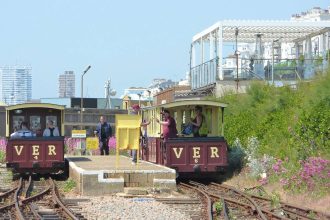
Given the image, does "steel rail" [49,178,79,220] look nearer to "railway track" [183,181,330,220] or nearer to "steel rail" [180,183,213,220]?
"steel rail" [180,183,213,220]

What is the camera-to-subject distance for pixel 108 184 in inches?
836

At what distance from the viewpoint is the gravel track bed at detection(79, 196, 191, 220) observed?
1655 centimetres

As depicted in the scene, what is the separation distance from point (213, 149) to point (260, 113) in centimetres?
415

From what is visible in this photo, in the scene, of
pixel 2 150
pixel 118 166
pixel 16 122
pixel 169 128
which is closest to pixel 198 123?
pixel 169 128

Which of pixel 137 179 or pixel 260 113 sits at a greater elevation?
pixel 260 113

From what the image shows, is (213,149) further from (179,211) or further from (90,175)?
(179,211)

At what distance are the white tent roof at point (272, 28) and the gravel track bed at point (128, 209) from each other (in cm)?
2378

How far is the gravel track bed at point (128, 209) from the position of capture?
651 inches

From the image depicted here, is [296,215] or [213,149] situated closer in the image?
[296,215]

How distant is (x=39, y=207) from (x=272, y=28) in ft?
A: 86.7

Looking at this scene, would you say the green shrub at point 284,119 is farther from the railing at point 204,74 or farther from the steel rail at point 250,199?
the railing at point 204,74

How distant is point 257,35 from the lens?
4338 cm

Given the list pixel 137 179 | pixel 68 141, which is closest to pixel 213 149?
pixel 137 179

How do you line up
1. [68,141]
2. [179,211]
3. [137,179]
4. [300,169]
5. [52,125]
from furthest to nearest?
1. [68,141]
2. [52,125]
3. [137,179]
4. [300,169]
5. [179,211]
